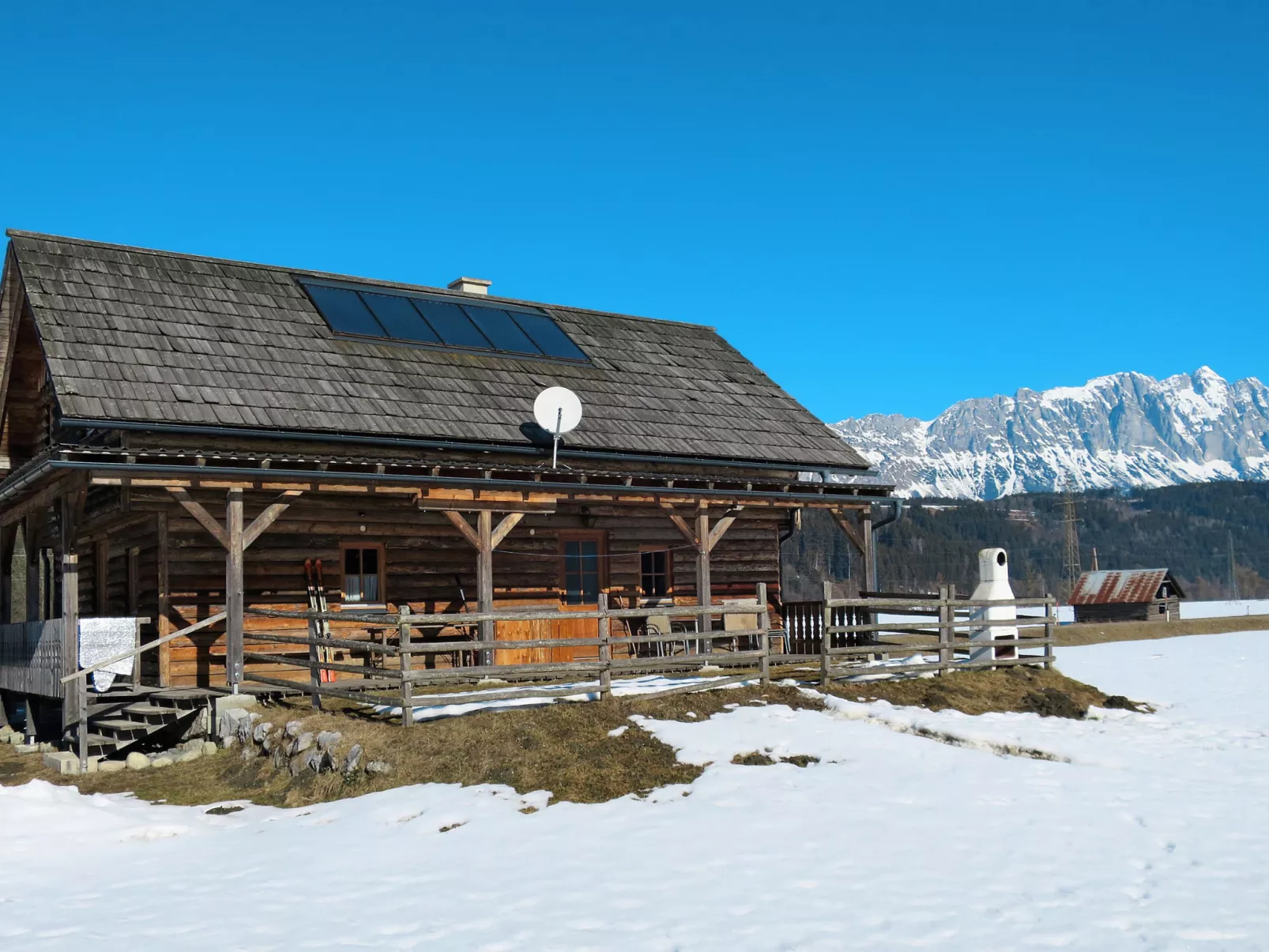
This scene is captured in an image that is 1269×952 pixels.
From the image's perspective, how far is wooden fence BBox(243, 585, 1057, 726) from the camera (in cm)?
1269

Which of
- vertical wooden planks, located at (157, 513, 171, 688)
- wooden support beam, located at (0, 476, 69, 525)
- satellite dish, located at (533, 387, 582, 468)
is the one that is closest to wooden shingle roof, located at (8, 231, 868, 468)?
satellite dish, located at (533, 387, 582, 468)

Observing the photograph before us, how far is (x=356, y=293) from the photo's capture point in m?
21.2

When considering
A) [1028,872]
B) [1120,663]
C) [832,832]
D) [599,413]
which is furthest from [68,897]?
[1120,663]

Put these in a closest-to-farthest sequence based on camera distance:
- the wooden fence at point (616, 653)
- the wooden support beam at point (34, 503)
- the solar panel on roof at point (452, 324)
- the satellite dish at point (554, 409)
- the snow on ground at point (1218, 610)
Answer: the wooden fence at point (616, 653)
the wooden support beam at point (34, 503)
the satellite dish at point (554, 409)
the solar panel on roof at point (452, 324)
the snow on ground at point (1218, 610)

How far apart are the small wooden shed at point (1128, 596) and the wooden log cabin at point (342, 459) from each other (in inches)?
1559

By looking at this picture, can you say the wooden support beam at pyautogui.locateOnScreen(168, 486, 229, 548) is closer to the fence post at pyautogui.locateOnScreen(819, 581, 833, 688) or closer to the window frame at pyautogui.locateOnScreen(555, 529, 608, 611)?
the window frame at pyautogui.locateOnScreen(555, 529, 608, 611)

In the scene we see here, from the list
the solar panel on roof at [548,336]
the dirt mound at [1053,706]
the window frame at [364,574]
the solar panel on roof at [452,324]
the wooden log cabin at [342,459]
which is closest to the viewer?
the dirt mound at [1053,706]

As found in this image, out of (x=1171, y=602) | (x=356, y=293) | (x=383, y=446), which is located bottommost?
(x=1171, y=602)

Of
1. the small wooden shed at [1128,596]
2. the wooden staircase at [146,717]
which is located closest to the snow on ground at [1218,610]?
the small wooden shed at [1128,596]

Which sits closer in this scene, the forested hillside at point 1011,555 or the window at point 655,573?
the window at point 655,573

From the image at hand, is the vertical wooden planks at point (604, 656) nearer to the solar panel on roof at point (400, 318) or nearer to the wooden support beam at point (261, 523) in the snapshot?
the wooden support beam at point (261, 523)

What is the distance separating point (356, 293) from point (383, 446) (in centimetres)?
464

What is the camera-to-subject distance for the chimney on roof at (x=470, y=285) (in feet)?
78.7

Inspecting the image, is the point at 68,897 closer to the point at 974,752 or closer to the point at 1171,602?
the point at 974,752
